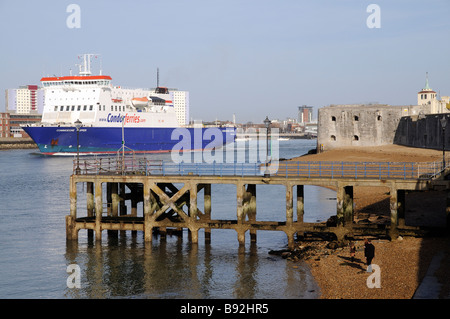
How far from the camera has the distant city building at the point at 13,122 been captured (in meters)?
174

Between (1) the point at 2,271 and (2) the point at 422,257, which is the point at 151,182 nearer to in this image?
(1) the point at 2,271

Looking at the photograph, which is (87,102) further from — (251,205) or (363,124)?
(251,205)

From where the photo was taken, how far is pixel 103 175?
28281mm

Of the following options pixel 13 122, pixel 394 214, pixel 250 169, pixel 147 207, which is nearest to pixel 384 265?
pixel 394 214

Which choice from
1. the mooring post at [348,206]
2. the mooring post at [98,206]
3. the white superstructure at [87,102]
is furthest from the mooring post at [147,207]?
the white superstructure at [87,102]

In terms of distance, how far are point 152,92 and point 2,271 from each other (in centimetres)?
10182

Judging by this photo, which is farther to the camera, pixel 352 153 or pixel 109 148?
pixel 109 148

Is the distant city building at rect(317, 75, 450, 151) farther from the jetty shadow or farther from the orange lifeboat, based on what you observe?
the orange lifeboat

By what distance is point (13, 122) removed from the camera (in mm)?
179875

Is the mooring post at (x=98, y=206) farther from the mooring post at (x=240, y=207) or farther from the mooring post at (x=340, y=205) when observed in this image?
the mooring post at (x=340, y=205)

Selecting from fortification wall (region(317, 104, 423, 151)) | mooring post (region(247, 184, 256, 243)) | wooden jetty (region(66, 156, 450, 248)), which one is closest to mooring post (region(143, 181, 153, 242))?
wooden jetty (region(66, 156, 450, 248))

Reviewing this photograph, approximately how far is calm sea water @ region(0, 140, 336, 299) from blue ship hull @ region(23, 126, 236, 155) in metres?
61.4

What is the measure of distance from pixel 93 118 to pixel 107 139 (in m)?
4.74
